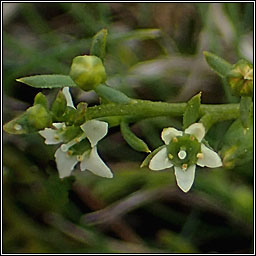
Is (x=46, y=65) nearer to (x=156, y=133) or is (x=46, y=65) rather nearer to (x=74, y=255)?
(x=156, y=133)

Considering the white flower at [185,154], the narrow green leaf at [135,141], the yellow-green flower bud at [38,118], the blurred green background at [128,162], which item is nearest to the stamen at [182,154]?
the white flower at [185,154]

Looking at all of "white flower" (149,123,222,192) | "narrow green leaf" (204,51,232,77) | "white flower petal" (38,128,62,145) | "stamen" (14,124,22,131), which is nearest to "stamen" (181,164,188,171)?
"white flower" (149,123,222,192)

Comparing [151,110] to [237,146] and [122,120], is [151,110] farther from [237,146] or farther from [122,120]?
[237,146]

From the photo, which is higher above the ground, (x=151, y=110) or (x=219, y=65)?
(x=219, y=65)

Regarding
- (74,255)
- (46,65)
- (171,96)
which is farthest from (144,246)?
(46,65)

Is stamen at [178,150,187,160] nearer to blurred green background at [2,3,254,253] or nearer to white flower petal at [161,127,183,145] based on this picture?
white flower petal at [161,127,183,145]

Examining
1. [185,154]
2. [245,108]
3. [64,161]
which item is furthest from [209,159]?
[64,161]

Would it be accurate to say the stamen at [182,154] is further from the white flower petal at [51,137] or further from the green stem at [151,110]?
the white flower petal at [51,137]
